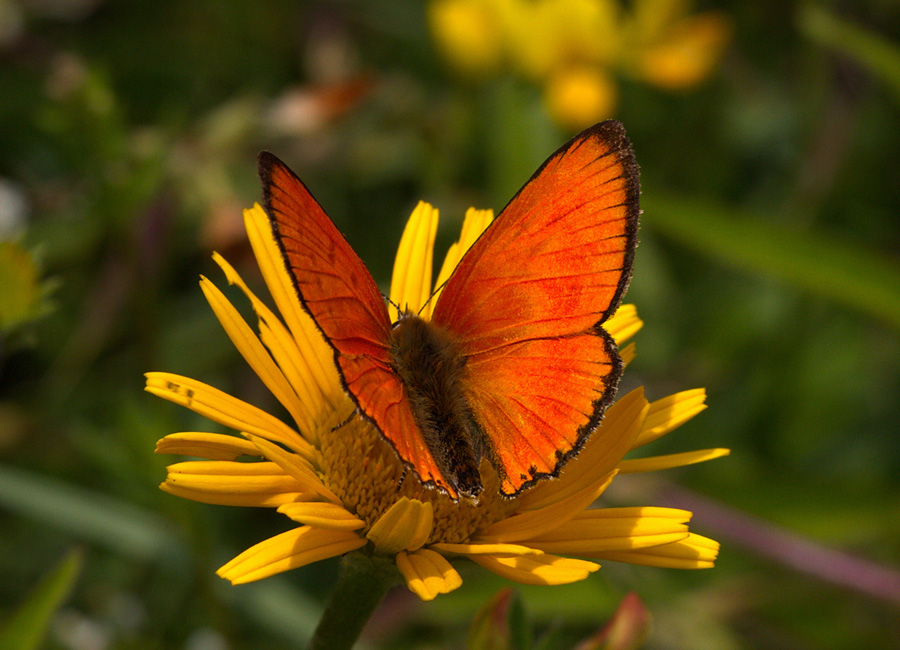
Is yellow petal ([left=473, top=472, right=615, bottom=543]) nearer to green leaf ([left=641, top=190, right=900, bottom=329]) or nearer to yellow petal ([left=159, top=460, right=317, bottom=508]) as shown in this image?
yellow petal ([left=159, top=460, right=317, bottom=508])

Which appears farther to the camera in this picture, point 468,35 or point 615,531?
point 468,35

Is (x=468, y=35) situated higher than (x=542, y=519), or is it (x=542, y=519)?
(x=468, y=35)

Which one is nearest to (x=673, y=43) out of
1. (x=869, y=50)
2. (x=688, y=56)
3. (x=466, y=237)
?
(x=688, y=56)

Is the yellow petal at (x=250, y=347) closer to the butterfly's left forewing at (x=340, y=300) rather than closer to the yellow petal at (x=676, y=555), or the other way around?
the butterfly's left forewing at (x=340, y=300)

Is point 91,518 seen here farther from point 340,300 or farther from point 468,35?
point 468,35

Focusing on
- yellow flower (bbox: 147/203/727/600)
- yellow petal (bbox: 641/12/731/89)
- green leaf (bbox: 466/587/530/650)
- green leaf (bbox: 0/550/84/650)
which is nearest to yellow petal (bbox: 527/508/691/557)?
yellow flower (bbox: 147/203/727/600)

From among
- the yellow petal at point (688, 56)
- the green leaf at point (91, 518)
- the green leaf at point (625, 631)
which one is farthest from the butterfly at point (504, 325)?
the yellow petal at point (688, 56)

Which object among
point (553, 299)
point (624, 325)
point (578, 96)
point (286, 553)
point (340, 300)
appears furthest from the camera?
point (578, 96)

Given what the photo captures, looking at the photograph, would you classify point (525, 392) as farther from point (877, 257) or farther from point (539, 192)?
point (877, 257)
